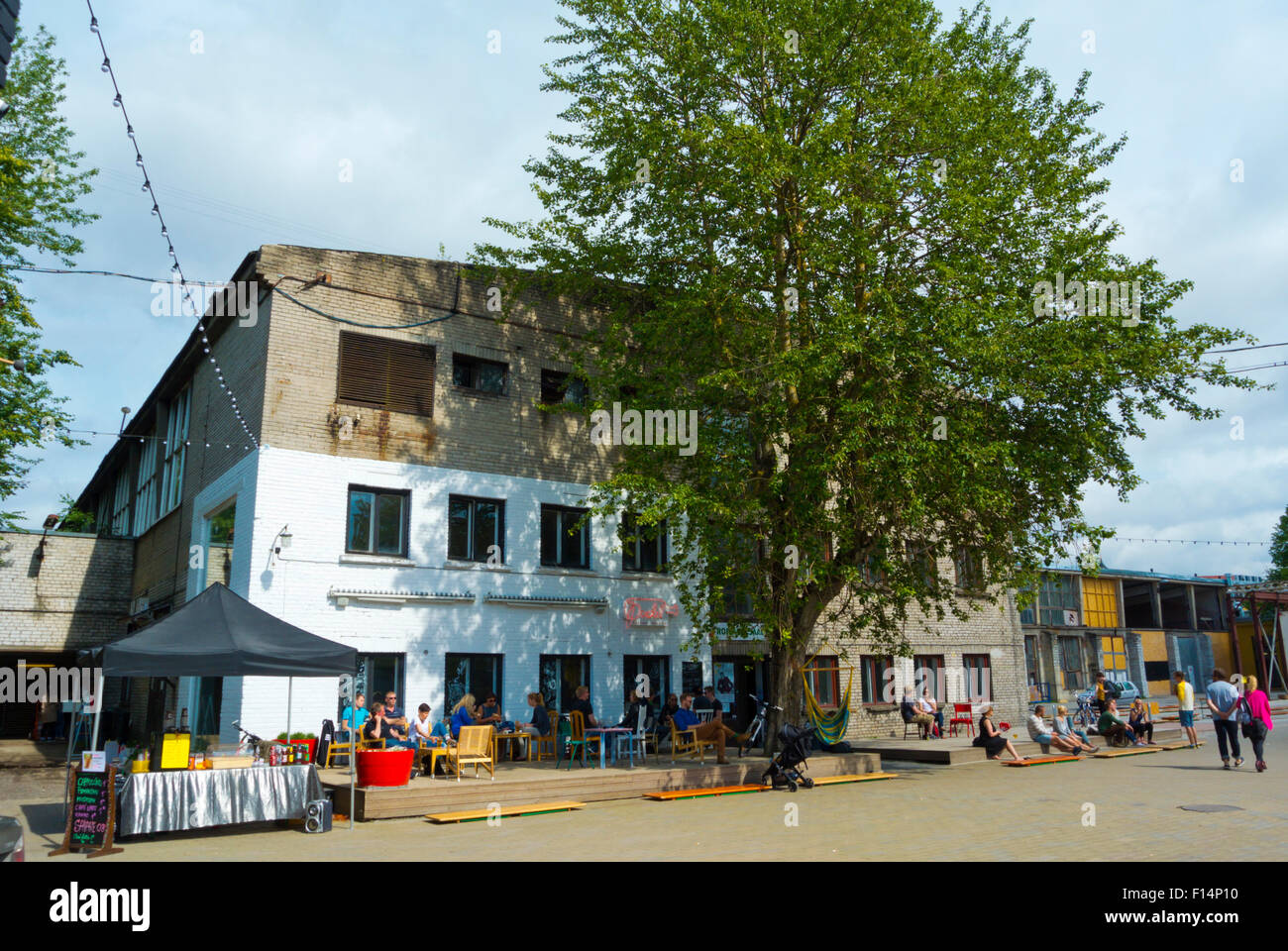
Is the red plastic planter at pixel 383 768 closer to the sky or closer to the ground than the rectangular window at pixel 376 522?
closer to the ground

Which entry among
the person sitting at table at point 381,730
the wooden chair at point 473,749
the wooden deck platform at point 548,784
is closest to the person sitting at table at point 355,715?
the person sitting at table at point 381,730

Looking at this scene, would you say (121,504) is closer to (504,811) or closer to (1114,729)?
(504,811)

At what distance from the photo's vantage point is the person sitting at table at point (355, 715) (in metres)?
14.4

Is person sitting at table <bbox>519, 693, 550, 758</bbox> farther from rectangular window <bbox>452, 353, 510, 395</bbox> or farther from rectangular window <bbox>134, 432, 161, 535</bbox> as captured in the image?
rectangular window <bbox>134, 432, 161, 535</bbox>

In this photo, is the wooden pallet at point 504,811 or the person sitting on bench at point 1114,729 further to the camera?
the person sitting on bench at point 1114,729

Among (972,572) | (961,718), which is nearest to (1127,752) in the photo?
(961,718)

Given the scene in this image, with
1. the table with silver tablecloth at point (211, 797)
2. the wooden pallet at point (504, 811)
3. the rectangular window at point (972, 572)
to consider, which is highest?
the rectangular window at point (972, 572)

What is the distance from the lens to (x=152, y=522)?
85.7 ft

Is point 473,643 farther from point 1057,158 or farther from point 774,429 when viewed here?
point 1057,158

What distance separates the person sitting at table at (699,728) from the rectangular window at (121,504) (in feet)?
68.4

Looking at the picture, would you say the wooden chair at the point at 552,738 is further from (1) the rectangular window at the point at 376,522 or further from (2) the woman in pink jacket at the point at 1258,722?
(2) the woman in pink jacket at the point at 1258,722
